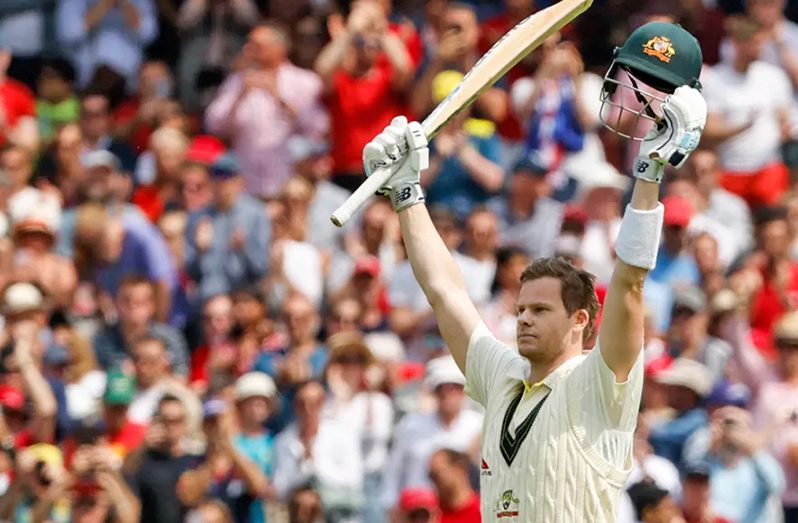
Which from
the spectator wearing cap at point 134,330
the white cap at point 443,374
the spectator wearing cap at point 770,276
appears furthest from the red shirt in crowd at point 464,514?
the spectator wearing cap at point 770,276

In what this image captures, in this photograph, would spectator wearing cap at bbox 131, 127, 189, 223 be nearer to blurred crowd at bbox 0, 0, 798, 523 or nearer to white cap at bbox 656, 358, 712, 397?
blurred crowd at bbox 0, 0, 798, 523

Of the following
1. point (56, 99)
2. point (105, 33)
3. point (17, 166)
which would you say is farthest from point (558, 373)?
point (105, 33)

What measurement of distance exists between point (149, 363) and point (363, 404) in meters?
1.39

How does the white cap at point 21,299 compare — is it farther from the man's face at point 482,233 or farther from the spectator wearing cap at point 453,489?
the spectator wearing cap at point 453,489

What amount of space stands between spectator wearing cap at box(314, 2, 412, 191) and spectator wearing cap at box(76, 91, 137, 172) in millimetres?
1615

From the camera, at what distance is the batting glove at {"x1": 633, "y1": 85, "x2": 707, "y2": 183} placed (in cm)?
623

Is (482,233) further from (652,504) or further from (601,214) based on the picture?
(652,504)

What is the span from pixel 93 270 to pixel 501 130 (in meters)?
3.18

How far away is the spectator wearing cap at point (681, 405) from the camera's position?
11641 millimetres

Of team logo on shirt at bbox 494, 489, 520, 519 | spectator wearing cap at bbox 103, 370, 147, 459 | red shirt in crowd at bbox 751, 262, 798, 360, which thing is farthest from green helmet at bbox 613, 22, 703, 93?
red shirt in crowd at bbox 751, 262, 798, 360

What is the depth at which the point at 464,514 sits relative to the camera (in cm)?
1099

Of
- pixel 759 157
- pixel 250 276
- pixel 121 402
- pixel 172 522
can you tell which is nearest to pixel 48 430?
pixel 121 402

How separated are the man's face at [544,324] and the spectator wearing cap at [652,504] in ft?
13.1

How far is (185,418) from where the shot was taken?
38.2 ft
